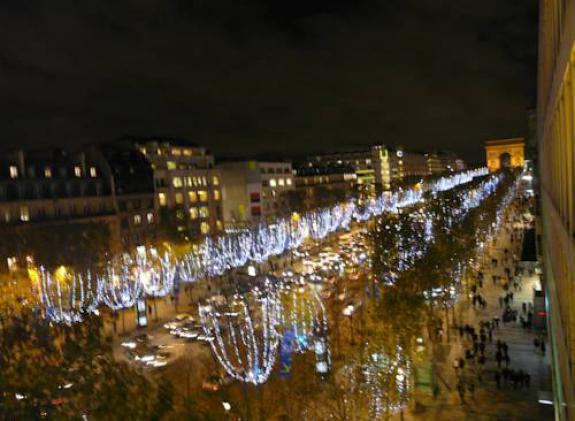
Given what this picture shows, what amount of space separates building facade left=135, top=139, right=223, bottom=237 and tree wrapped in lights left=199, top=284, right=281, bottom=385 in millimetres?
28100

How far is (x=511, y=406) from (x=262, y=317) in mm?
15408

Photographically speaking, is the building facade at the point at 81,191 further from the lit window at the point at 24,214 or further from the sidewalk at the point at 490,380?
the sidewalk at the point at 490,380

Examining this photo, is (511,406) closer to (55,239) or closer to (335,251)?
(55,239)

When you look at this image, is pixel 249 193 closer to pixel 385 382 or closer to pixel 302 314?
pixel 302 314

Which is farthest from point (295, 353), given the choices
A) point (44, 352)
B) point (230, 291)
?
point (230, 291)

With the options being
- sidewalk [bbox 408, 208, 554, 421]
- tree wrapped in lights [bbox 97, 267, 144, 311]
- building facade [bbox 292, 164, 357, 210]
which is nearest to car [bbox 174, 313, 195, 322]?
tree wrapped in lights [bbox 97, 267, 144, 311]

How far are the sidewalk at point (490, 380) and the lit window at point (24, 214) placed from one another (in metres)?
38.0

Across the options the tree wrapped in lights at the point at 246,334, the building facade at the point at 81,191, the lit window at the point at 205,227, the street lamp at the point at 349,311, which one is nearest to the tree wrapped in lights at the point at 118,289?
the tree wrapped in lights at the point at 246,334

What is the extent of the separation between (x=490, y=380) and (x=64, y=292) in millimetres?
29607

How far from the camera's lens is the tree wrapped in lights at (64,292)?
34.4m

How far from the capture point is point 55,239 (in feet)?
146

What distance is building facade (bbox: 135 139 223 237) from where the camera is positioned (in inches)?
2741

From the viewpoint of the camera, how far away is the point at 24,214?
49031 mm

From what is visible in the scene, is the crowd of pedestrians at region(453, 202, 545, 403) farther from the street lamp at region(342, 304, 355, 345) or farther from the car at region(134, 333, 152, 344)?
the car at region(134, 333, 152, 344)
